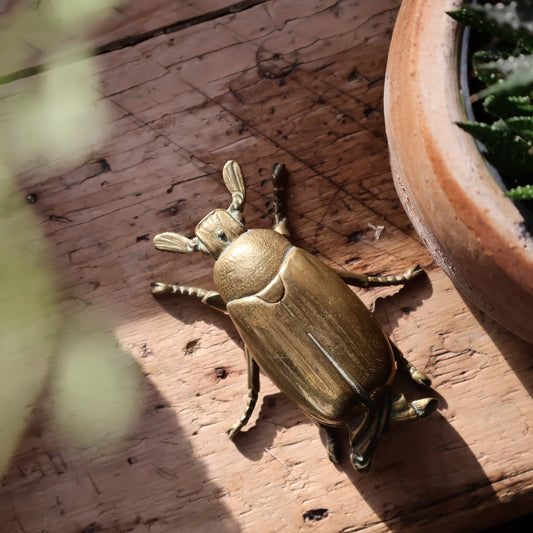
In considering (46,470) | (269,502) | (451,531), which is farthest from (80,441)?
(451,531)

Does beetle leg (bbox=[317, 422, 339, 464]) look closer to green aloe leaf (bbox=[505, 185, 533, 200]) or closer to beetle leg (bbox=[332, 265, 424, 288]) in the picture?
beetle leg (bbox=[332, 265, 424, 288])

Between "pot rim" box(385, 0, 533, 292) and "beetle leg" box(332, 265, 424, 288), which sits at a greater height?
"pot rim" box(385, 0, 533, 292)

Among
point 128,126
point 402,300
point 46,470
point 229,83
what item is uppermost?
point 229,83

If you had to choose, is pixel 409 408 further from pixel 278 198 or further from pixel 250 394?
pixel 278 198

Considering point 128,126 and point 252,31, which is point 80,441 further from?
point 252,31

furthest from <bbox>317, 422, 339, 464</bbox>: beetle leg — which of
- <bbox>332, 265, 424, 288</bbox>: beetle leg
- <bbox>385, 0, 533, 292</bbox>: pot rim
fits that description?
<bbox>385, 0, 533, 292</bbox>: pot rim

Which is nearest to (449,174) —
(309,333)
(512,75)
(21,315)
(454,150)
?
(454,150)

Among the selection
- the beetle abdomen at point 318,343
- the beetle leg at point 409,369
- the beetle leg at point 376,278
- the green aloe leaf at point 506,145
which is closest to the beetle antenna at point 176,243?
the beetle abdomen at point 318,343
